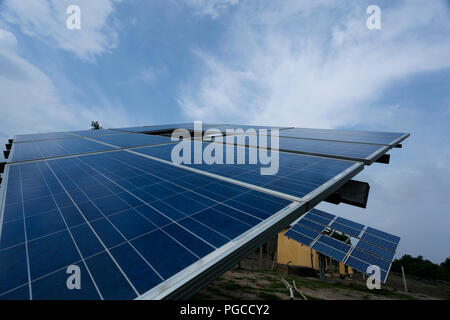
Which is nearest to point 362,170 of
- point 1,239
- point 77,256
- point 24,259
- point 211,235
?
point 211,235

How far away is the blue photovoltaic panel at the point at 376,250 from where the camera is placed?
8130 mm

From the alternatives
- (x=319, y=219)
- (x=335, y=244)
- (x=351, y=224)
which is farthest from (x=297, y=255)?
(x=335, y=244)

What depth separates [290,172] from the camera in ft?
20.4

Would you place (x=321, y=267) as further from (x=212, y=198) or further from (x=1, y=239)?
(x=1, y=239)

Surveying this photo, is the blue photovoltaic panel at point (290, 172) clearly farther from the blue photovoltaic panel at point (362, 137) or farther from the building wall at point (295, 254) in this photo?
the building wall at point (295, 254)

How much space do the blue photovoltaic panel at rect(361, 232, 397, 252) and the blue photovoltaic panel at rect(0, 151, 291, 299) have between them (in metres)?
8.20

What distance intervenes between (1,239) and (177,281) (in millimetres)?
2911

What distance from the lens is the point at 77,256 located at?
2578mm

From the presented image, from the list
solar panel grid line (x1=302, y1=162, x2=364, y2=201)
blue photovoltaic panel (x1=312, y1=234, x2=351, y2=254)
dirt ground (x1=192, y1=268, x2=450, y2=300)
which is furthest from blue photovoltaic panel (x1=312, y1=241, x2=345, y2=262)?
Answer: solar panel grid line (x1=302, y1=162, x2=364, y2=201)

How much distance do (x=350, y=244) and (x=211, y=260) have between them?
9.69 m

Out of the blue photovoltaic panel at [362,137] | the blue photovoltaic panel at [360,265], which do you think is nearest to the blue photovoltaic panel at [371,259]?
the blue photovoltaic panel at [360,265]

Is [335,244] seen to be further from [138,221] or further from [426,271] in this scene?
[426,271]

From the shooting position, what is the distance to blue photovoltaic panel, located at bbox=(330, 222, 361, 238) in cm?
988

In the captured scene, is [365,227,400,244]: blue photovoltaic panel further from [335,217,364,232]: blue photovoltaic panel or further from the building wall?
the building wall
